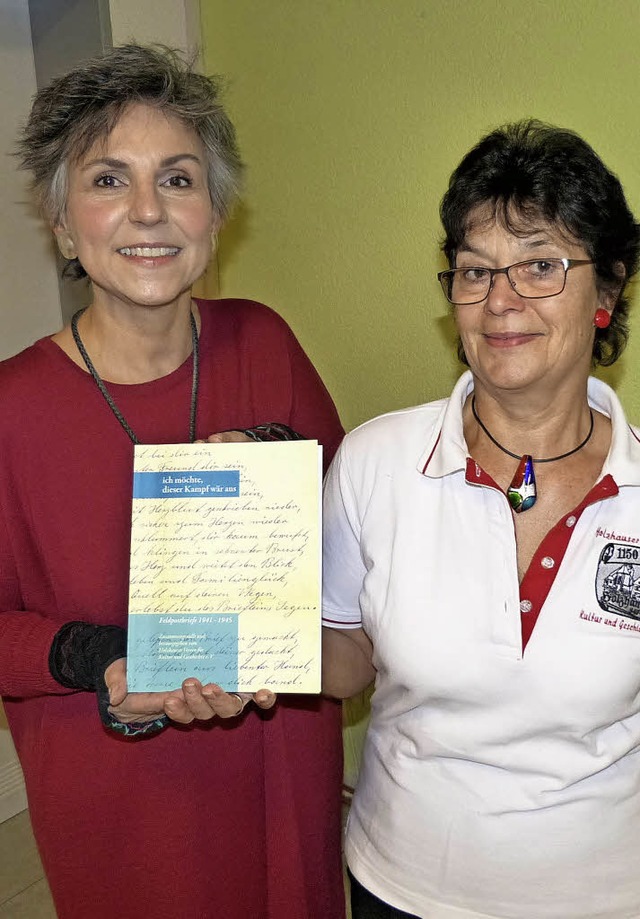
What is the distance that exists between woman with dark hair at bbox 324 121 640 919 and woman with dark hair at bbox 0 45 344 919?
28 cm

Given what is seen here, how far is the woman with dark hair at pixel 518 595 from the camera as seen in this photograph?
1199 mm

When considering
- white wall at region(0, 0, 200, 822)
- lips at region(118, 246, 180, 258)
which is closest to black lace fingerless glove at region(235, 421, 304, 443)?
lips at region(118, 246, 180, 258)

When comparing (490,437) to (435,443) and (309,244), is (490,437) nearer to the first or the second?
(435,443)

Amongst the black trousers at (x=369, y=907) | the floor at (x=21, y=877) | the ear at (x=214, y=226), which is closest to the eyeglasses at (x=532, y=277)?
the ear at (x=214, y=226)

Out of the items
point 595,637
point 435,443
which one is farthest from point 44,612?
point 595,637

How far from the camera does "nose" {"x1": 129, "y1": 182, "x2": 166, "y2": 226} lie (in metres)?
1.33

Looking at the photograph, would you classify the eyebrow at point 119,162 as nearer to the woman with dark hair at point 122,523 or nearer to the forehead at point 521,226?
the woman with dark hair at point 122,523

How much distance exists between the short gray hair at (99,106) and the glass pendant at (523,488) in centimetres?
74

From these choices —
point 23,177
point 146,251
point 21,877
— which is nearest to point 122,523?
point 146,251

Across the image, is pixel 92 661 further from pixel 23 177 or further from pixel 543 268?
pixel 23 177

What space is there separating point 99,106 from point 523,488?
2.94 ft

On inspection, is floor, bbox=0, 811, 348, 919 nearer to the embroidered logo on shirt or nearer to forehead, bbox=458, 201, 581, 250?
the embroidered logo on shirt

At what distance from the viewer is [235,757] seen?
4.84ft

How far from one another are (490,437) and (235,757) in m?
0.70
